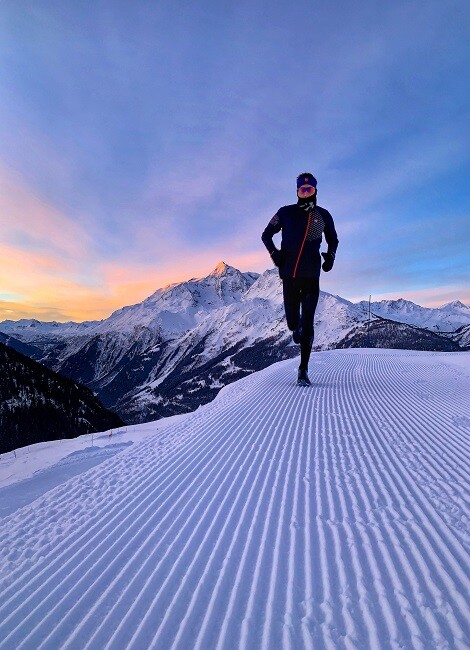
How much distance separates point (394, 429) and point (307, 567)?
3675 millimetres

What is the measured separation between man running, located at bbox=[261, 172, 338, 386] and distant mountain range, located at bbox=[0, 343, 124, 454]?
17679 millimetres

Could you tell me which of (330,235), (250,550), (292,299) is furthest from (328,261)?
(250,550)

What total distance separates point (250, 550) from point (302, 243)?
6.77m

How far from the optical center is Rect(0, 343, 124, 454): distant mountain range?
21.1 m

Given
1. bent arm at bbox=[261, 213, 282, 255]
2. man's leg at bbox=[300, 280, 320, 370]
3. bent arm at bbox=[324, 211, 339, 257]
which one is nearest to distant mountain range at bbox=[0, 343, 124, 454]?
man's leg at bbox=[300, 280, 320, 370]

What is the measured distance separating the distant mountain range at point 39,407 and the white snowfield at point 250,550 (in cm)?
1963

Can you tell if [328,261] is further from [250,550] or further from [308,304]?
[250,550]

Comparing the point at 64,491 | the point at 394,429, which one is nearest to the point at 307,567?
the point at 64,491

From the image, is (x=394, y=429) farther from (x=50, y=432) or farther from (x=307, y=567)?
(x=50, y=432)

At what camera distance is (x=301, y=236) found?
8102mm

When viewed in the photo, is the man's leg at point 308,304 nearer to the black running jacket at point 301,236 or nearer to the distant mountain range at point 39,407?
the black running jacket at point 301,236

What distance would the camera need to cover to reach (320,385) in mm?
9664

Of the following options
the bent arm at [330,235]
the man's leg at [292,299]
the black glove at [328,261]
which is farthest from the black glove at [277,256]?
the bent arm at [330,235]

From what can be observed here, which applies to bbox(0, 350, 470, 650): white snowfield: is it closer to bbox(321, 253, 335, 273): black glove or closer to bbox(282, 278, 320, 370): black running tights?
bbox(282, 278, 320, 370): black running tights
